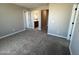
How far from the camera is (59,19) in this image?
12.1 ft

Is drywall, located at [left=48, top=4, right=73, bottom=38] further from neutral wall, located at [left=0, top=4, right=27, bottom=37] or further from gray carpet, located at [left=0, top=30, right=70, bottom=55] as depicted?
neutral wall, located at [left=0, top=4, right=27, bottom=37]

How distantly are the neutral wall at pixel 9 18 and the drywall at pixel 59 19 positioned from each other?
95.2 inches

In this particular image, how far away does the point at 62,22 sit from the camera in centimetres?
363

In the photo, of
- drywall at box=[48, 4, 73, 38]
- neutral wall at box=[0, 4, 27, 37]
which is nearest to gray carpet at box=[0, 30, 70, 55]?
drywall at box=[48, 4, 73, 38]

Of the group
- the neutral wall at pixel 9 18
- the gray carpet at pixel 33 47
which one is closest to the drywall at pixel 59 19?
the gray carpet at pixel 33 47

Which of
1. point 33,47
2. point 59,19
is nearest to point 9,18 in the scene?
point 33,47

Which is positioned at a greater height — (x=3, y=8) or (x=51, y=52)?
(x=3, y=8)

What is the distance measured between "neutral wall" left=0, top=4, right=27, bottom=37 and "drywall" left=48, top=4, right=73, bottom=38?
2418mm

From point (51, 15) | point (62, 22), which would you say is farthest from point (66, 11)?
point (51, 15)

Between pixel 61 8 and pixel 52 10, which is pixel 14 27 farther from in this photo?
pixel 61 8

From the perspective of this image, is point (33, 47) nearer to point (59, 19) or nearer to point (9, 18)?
point (59, 19)

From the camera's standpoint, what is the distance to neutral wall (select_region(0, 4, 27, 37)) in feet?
11.8
